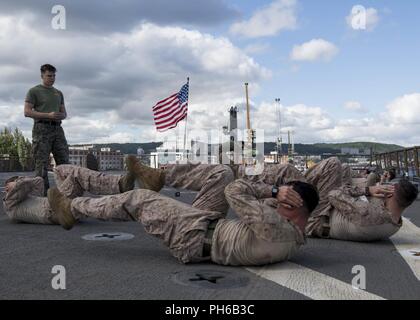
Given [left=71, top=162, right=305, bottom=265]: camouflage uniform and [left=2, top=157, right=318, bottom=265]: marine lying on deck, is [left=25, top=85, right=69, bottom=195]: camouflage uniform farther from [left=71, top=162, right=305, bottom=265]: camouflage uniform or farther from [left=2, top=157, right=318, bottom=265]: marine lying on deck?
[left=71, top=162, right=305, bottom=265]: camouflage uniform

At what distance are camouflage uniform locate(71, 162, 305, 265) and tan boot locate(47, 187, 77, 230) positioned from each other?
29 cm

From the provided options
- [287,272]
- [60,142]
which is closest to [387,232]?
[287,272]

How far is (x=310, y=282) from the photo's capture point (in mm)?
2852

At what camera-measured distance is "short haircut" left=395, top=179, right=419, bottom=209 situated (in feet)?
12.9

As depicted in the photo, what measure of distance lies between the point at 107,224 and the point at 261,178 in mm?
2246

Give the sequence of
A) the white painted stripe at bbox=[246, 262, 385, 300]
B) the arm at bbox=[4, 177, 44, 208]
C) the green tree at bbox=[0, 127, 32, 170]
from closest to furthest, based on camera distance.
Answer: the white painted stripe at bbox=[246, 262, 385, 300] → the arm at bbox=[4, 177, 44, 208] → the green tree at bbox=[0, 127, 32, 170]

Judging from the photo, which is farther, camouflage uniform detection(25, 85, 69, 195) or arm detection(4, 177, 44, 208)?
camouflage uniform detection(25, 85, 69, 195)

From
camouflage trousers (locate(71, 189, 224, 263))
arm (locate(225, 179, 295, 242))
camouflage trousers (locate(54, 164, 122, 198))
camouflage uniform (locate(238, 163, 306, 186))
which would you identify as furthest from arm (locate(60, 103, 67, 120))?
arm (locate(225, 179, 295, 242))

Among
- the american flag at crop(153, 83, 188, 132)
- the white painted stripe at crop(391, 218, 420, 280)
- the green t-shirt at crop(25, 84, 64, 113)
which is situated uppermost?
the american flag at crop(153, 83, 188, 132)

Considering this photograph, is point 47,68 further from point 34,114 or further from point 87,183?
point 87,183

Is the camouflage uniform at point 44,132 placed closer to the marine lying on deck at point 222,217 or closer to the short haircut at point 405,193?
the marine lying on deck at point 222,217
